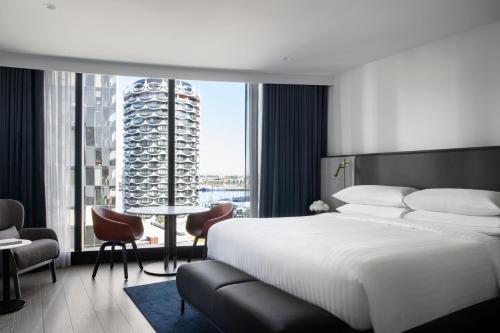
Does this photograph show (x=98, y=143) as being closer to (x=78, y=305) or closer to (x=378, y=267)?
(x=78, y=305)

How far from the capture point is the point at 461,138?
3.35 meters

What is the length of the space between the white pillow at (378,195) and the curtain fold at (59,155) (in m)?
3.03

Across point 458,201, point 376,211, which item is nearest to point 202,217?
point 376,211

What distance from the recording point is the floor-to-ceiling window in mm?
4566

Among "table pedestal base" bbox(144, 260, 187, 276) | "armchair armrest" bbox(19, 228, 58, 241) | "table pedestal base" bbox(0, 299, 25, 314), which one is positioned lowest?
"table pedestal base" bbox(144, 260, 187, 276)

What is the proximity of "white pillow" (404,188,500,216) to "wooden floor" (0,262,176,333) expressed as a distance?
2.26 m

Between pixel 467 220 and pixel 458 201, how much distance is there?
0.16 metres

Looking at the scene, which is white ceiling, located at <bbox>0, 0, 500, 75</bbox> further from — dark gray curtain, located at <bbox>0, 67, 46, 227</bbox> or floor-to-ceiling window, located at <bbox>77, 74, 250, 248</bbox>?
floor-to-ceiling window, located at <bbox>77, 74, 250, 248</bbox>

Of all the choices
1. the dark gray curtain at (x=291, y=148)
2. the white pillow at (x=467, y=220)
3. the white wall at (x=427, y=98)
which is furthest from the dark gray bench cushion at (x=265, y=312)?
the dark gray curtain at (x=291, y=148)

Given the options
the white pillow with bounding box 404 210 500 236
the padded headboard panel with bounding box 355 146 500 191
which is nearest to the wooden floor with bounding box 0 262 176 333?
the white pillow with bounding box 404 210 500 236

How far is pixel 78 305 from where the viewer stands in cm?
303

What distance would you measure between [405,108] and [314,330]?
2.87m

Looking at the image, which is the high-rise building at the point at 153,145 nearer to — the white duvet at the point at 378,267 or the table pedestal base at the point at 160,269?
the table pedestal base at the point at 160,269

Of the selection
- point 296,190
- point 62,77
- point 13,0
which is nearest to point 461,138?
point 296,190
